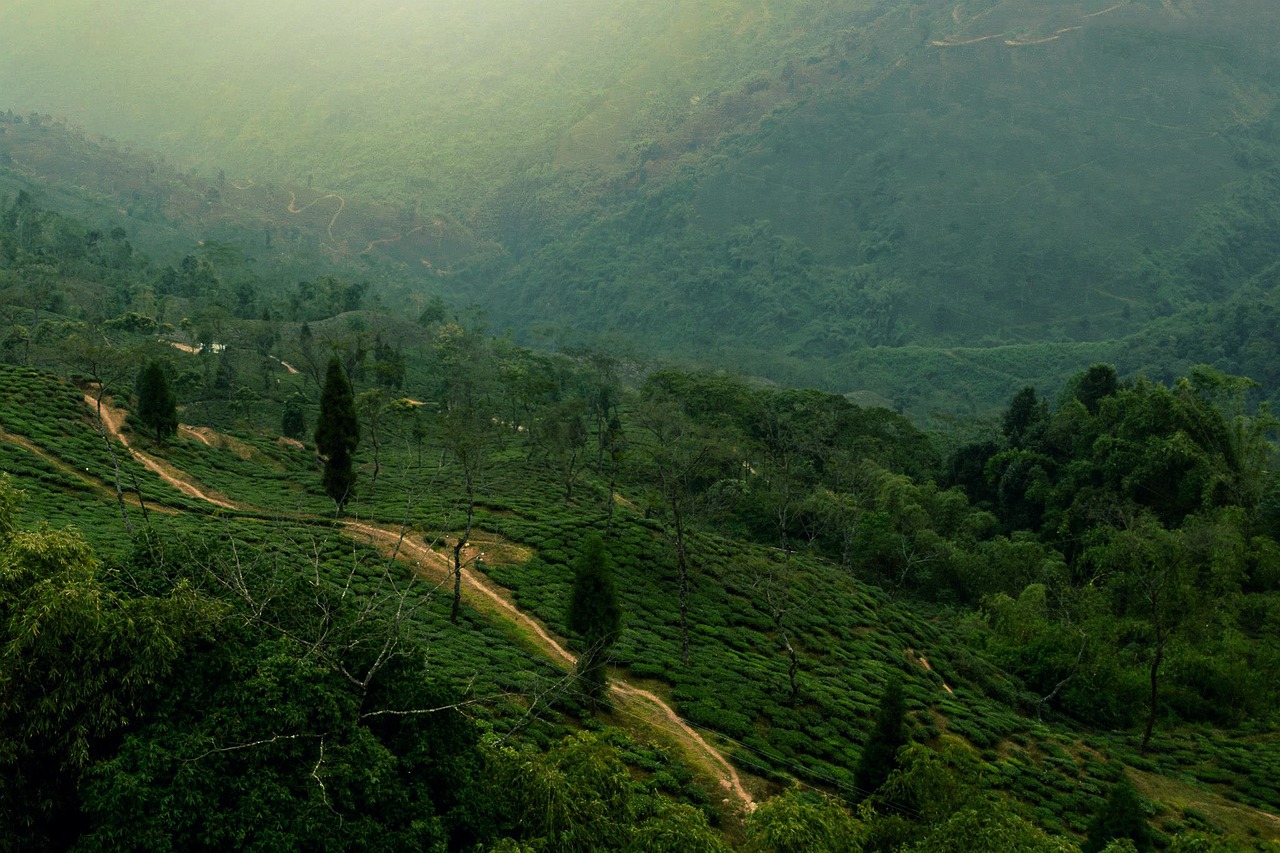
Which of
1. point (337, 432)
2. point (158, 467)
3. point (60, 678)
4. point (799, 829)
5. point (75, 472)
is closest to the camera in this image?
point (60, 678)

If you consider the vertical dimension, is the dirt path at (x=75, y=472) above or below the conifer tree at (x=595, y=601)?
below

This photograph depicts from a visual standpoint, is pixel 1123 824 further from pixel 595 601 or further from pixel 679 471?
pixel 679 471

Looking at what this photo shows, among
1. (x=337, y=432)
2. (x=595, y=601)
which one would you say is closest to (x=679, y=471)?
(x=595, y=601)

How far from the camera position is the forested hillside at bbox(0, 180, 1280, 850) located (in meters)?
14.4

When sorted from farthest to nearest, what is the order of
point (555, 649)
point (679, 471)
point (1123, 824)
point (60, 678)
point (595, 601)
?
point (679, 471)
point (555, 649)
point (595, 601)
point (1123, 824)
point (60, 678)

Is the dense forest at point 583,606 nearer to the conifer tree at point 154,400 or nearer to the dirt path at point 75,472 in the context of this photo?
the dirt path at point 75,472

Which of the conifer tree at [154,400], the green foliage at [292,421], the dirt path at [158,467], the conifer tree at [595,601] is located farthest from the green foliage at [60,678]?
the green foliage at [292,421]

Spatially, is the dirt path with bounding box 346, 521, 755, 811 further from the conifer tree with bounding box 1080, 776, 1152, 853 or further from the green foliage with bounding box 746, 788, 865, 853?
the conifer tree with bounding box 1080, 776, 1152, 853

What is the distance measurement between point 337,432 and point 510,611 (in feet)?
49.5

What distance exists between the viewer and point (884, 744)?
77.5 ft

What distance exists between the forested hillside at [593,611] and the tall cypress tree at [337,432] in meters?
0.15

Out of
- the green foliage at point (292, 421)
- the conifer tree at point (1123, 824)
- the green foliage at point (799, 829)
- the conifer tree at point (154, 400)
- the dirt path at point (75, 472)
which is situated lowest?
the green foliage at point (292, 421)

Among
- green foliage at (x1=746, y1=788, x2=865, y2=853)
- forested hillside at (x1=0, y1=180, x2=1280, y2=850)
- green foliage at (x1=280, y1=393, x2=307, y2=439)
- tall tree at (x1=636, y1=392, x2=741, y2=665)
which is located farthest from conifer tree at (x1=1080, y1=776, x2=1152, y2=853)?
green foliage at (x1=280, y1=393, x2=307, y2=439)

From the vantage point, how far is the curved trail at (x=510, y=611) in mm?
26281
